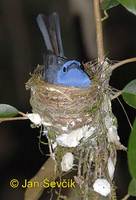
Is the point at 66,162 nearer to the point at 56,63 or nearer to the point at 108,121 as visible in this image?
the point at 108,121

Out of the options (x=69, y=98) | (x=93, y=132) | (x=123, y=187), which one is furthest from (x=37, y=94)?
(x=123, y=187)

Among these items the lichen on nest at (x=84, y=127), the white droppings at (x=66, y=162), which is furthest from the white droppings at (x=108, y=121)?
the white droppings at (x=66, y=162)

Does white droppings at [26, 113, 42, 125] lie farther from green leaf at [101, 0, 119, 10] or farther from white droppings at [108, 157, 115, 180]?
green leaf at [101, 0, 119, 10]

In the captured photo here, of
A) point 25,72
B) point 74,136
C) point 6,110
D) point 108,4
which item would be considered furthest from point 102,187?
point 25,72

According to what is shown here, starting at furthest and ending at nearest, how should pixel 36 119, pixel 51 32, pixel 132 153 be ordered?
pixel 51 32, pixel 36 119, pixel 132 153

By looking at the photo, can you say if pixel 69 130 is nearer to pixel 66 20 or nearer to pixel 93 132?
pixel 93 132

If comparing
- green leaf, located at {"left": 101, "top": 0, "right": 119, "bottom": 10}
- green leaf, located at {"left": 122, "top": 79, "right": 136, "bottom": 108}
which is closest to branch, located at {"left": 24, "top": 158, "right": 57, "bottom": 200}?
green leaf, located at {"left": 122, "top": 79, "right": 136, "bottom": 108}
